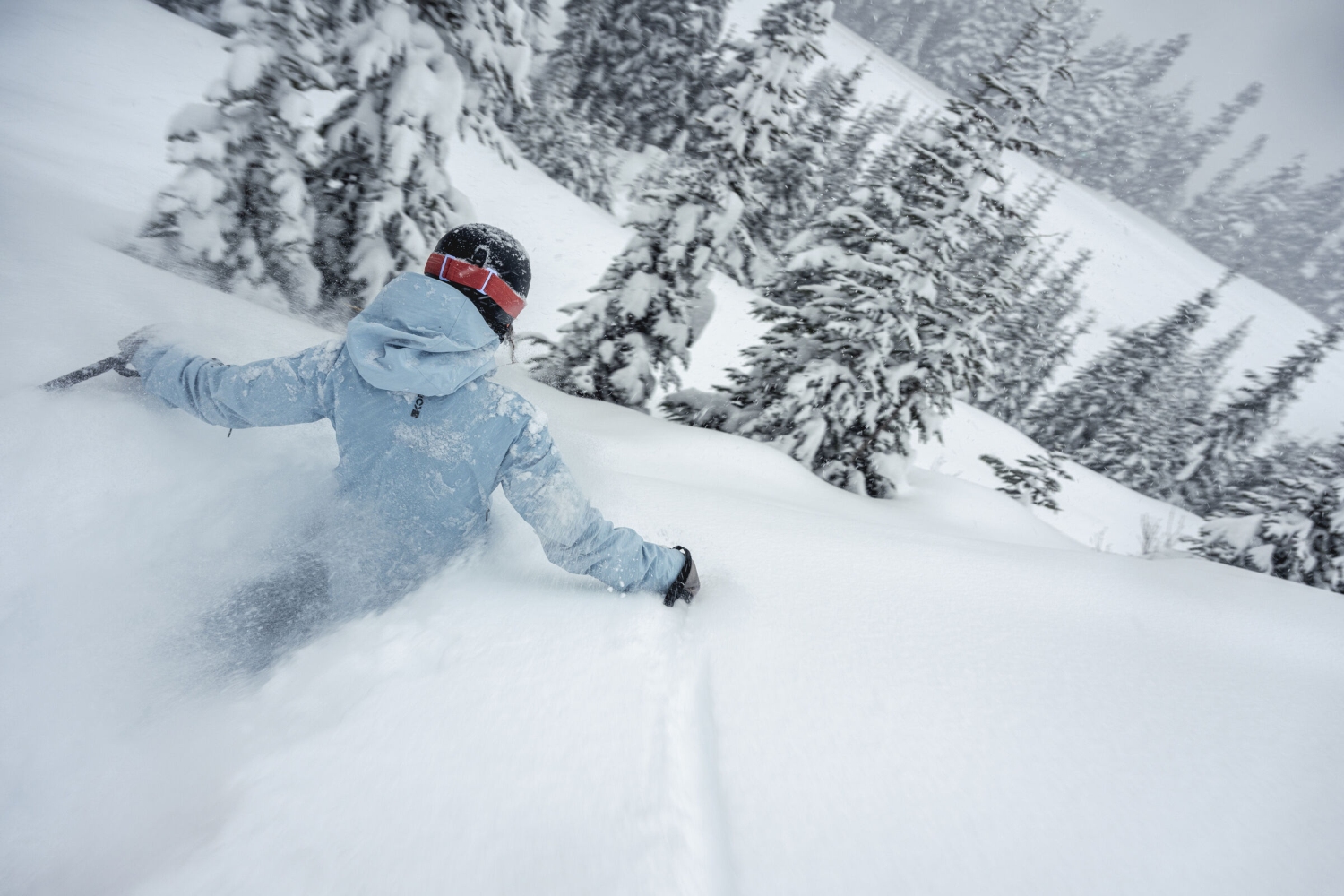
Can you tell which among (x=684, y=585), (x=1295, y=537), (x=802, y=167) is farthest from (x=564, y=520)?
(x=802, y=167)

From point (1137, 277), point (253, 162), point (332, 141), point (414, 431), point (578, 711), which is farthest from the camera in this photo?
point (1137, 277)

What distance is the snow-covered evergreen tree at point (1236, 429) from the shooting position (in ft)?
74.5

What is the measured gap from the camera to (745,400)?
10.9 meters

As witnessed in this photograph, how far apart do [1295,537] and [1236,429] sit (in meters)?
20.9

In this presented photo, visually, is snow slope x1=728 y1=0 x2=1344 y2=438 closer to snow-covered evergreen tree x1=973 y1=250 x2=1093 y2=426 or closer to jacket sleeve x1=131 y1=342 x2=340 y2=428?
snow-covered evergreen tree x1=973 y1=250 x2=1093 y2=426

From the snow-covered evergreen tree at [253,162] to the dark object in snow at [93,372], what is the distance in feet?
12.9

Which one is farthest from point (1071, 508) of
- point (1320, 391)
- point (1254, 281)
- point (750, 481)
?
point (1254, 281)

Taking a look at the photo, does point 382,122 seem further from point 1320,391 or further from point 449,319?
point 1320,391

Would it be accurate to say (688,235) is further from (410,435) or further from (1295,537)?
(1295,537)

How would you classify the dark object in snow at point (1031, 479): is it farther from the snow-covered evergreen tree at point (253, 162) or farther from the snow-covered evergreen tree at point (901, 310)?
the snow-covered evergreen tree at point (253, 162)

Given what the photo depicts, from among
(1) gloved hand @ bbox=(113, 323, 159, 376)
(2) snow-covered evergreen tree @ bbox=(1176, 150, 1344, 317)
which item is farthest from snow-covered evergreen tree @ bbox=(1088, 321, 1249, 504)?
(2) snow-covered evergreen tree @ bbox=(1176, 150, 1344, 317)

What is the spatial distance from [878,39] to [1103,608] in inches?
3400

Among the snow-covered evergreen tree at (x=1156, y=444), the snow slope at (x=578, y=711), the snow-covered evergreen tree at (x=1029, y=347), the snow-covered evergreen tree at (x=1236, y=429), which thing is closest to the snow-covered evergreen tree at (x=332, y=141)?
the snow slope at (x=578, y=711)

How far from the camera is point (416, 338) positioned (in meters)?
1.86
